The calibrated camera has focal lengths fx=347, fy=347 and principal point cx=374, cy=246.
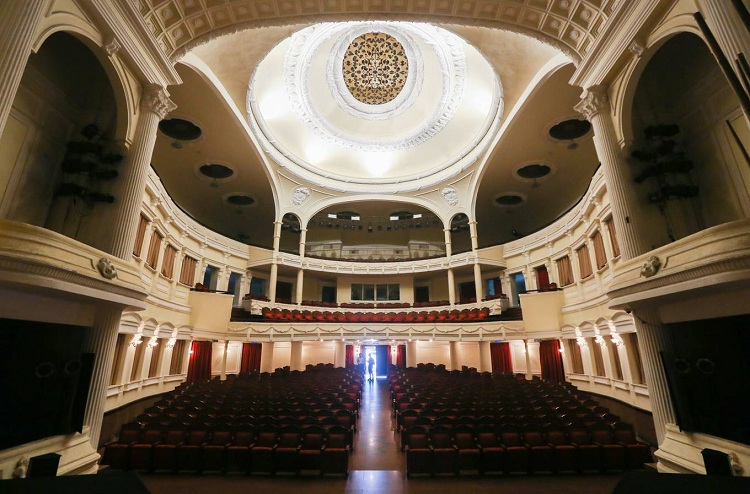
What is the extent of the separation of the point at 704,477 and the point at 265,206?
80.7ft

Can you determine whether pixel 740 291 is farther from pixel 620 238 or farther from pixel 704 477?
pixel 704 477

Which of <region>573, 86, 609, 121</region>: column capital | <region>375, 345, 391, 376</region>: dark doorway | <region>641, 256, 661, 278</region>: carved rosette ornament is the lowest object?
<region>375, 345, 391, 376</region>: dark doorway

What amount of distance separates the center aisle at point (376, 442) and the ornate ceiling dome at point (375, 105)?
564 inches

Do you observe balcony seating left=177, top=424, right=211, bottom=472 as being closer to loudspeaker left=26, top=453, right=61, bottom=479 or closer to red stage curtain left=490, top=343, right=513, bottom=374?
loudspeaker left=26, top=453, right=61, bottom=479

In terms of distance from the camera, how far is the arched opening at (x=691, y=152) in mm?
6715

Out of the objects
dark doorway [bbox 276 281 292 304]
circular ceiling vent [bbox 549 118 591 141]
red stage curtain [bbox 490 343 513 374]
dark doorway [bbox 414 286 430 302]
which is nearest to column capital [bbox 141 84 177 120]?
circular ceiling vent [bbox 549 118 591 141]

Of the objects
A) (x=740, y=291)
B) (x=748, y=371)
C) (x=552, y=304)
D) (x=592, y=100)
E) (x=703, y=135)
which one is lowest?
(x=748, y=371)

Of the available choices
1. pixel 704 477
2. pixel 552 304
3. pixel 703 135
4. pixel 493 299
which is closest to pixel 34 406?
pixel 704 477

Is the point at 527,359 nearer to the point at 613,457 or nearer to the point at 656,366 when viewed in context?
the point at 656,366

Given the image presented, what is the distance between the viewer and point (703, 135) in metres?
7.33

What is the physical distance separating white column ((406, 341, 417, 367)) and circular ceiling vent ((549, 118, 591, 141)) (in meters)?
12.4

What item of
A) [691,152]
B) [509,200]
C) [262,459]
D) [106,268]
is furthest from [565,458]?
[509,200]

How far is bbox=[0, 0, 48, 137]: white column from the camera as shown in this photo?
4.30m

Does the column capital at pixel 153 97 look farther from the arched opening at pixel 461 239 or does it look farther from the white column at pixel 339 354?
the arched opening at pixel 461 239
